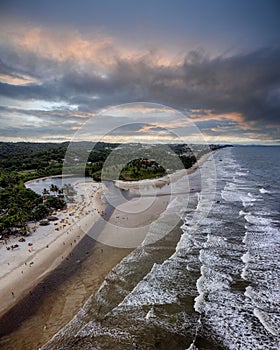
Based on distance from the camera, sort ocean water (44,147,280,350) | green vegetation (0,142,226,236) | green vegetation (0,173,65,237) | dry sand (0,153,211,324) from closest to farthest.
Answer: ocean water (44,147,280,350)
dry sand (0,153,211,324)
green vegetation (0,173,65,237)
green vegetation (0,142,226,236)

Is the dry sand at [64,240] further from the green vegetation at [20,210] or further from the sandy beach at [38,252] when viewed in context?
the green vegetation at [20,210]

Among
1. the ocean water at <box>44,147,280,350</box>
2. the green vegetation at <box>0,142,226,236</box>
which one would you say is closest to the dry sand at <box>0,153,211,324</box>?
the green vegetation at <box>0,142,226,236</box>

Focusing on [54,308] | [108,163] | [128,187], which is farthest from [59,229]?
[108,163]

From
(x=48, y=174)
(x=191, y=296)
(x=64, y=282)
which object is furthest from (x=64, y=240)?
(x=48, y=174)

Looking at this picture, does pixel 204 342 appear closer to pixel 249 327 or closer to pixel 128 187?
pixel 249 327

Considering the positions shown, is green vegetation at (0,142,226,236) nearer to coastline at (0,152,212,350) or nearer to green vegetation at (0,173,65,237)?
green vegetation at (0,173,65,237)

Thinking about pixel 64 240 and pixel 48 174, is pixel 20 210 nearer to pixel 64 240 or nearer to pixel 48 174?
Result: pixel 64 240

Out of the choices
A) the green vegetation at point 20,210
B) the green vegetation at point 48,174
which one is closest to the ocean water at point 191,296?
the green vegetation at point 20,210
